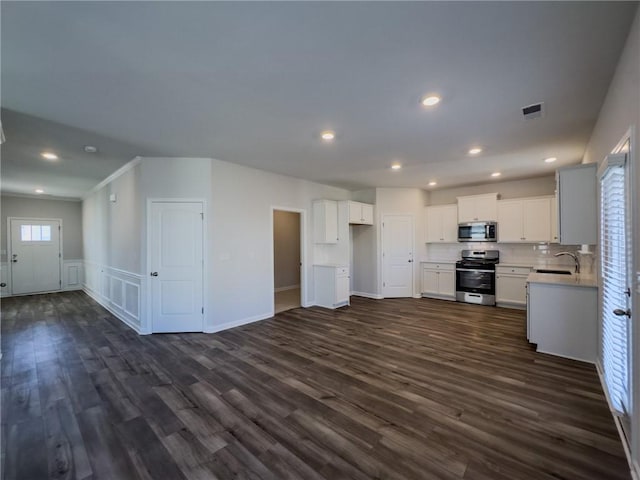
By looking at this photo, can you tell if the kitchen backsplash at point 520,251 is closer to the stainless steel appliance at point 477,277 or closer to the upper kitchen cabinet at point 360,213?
the stainless steel appliance at point 477,277

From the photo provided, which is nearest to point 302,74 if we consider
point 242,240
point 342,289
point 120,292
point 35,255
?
point 242,240

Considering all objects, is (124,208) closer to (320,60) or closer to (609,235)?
(320,60)

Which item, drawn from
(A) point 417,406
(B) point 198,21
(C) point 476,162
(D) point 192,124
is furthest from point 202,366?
(C) point 476,162

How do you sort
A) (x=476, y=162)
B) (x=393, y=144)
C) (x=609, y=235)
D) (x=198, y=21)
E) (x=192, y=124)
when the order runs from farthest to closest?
1. (x=476, y=162)
2. (x=393, y=144)
3. (x=192, y=124)
4. (x=609, y=235)
5. (x=198, y=21)

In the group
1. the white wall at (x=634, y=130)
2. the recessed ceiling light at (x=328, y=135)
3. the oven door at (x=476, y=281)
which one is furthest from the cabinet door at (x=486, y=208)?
the recessed ceiling light at (x=328, y=135)

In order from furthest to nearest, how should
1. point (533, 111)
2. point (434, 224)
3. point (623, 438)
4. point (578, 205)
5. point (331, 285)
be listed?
point (434, 224), point (331, 285), point (578, 205), point (533, 111), point (623, 438)

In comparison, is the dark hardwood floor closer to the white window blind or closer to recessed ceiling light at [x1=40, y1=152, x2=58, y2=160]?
the white window blind

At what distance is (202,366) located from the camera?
10.6 feet

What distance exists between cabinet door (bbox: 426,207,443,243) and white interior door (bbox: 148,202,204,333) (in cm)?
542

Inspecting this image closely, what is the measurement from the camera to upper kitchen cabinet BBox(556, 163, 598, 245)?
3.08m

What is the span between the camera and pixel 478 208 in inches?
249

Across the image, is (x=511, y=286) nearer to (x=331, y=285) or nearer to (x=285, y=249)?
(x=331, y=285)

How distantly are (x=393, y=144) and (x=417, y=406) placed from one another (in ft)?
9.97

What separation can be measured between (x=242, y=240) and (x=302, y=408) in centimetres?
311
